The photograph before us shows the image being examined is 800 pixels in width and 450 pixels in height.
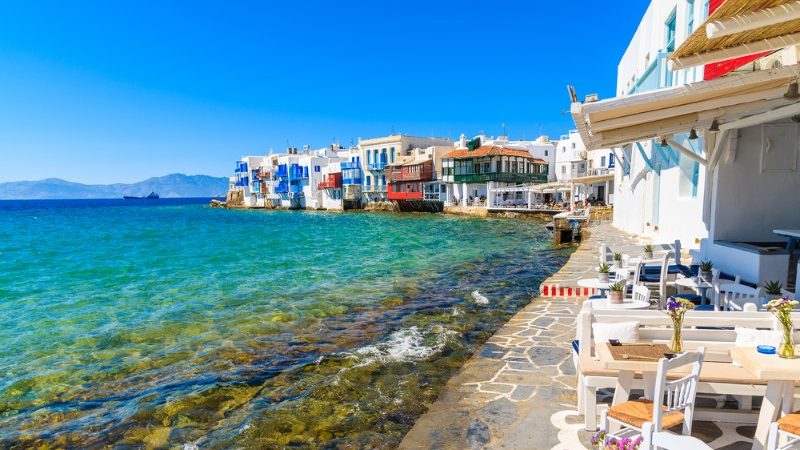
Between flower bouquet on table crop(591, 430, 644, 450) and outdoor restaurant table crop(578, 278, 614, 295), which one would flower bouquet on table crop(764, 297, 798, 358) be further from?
outdoor restaurant table crop(578, 278, 614, 295)

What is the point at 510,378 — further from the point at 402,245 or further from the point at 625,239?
the point at 402,245

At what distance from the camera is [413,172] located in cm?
6481

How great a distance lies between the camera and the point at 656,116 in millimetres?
5684

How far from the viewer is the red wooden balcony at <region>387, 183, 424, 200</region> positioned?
2562 inches

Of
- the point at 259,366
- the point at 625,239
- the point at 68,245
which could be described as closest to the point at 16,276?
the point at 68,245

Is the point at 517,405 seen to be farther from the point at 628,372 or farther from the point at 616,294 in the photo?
the point at 616,294

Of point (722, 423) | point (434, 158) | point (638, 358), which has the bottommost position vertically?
point (722, 423)

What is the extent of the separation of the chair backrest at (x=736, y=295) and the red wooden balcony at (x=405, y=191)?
191 feet

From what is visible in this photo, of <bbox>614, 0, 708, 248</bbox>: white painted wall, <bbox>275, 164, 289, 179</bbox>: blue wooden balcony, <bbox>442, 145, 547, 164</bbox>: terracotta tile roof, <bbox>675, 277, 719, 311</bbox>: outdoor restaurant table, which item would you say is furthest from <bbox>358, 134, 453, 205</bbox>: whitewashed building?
<bbox>675, 277, 719, 311</bbox>: outdoor restaurant table

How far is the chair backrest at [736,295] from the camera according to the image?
589cm

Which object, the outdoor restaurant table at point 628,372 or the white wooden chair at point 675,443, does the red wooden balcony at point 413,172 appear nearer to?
the outdoor restaurant table at point 628,372

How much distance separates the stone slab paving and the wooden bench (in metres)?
0.21

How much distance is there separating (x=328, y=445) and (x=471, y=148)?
195ft

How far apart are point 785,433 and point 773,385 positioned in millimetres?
334
